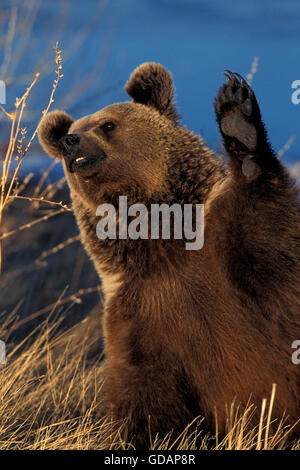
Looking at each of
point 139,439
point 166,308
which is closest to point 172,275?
point 166,308

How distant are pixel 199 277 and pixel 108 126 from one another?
1076 millimetres

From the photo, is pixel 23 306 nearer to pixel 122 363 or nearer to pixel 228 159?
pixel 122 363

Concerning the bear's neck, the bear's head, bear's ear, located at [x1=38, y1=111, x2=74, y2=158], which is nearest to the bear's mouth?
the bear's head

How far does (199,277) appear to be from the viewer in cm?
297

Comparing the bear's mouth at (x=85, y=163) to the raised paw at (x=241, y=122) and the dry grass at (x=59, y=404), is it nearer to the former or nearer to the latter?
the dry grass at (x=59, y=404)

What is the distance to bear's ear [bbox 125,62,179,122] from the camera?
358 centimetres

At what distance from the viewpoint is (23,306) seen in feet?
27.9

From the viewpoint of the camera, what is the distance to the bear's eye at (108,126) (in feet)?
11.3

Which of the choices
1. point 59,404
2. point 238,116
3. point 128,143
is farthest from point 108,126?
point 59,404

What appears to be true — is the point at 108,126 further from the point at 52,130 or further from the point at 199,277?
the point at 199,277

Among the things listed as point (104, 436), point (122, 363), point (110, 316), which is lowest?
point (104, 436)

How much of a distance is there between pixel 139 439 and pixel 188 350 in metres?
0.54

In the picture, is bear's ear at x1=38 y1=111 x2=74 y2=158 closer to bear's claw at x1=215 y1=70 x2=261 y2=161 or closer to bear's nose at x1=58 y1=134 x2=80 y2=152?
bear's nose at x1=58 y1=134 x2=80 y2=152

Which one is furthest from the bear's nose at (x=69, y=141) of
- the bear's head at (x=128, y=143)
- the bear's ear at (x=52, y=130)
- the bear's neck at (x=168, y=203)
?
the bear's ear at (x=52, y=130)
